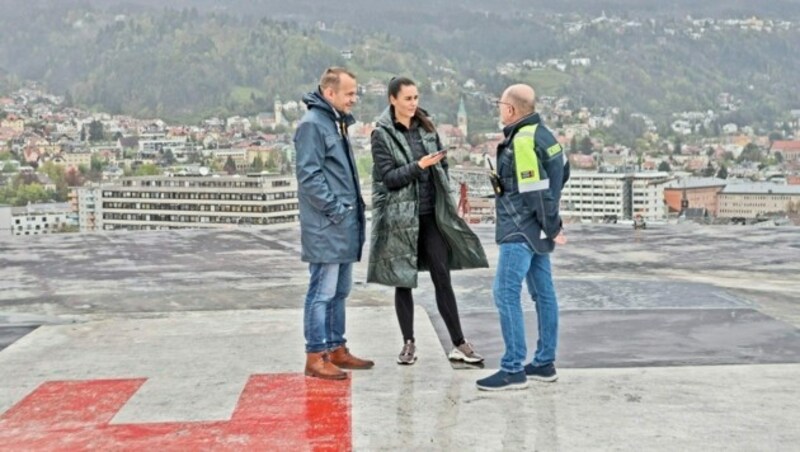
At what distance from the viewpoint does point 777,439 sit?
3.22 m

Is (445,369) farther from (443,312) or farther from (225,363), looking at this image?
(225,363)

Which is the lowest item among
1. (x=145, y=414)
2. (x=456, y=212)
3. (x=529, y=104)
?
(x=145, y=414)

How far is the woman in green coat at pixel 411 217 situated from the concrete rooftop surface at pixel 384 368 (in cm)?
34

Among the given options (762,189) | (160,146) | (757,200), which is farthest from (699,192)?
(160,146)

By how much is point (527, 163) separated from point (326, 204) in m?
0.88

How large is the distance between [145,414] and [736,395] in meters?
2.33

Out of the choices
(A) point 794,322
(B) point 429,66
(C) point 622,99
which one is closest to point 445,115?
(B) point 429,66

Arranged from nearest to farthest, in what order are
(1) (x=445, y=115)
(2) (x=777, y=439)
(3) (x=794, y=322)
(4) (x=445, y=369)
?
1. (2) (x=777, y=439)
2. (4) (x=445, y=369)
3. (3) (x=794, y=322)
4. (1) (x=445, y=115)

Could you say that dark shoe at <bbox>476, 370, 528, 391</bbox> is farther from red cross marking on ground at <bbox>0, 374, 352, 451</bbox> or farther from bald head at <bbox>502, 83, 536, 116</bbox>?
bald head at <bbox>502, 83, 536, 116</bbox>

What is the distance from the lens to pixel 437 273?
14.7 feet

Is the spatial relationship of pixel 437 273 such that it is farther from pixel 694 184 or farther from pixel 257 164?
pixel 694 184

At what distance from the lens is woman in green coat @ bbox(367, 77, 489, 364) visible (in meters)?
4.33

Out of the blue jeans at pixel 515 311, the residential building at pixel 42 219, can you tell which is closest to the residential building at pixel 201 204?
the residential building at pixel 42 219

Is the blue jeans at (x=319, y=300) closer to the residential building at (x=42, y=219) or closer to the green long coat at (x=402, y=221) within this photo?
the green long coat at (x=402, y=221)
